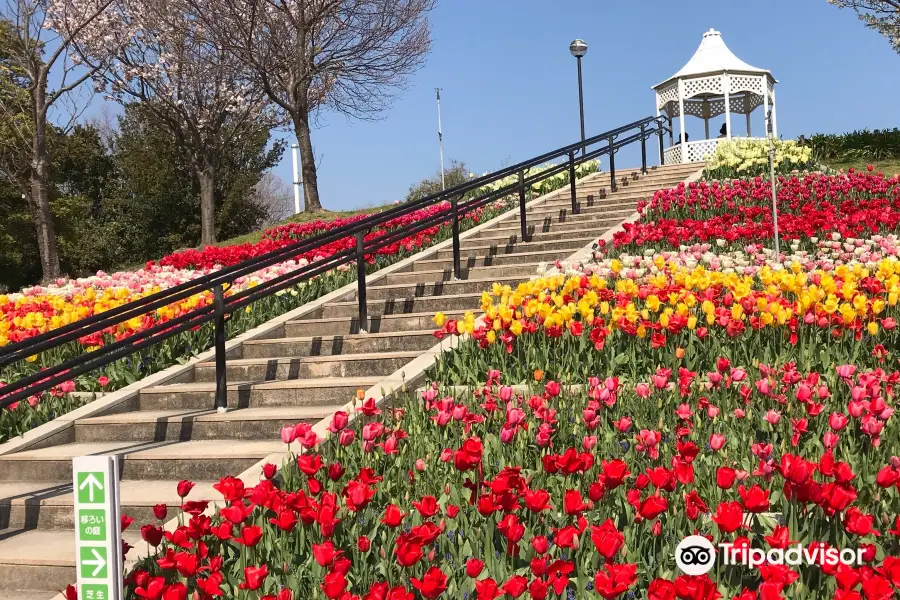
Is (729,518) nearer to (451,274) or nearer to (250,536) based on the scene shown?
(250,536)

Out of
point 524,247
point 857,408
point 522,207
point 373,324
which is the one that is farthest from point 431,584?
point 522,207

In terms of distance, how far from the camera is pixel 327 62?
84.3 feet

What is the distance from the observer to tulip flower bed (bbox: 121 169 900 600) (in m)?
2.89

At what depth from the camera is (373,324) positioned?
27.2 feet

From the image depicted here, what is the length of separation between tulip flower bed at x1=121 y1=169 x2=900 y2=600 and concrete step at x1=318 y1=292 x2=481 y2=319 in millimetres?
1433

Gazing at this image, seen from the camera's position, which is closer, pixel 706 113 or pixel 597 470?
pixel 597 470

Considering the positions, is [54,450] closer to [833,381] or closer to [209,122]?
[833,381]

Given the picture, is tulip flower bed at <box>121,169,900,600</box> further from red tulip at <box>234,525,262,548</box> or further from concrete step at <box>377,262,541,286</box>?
concrete step at <box>377,262,541,286</box>

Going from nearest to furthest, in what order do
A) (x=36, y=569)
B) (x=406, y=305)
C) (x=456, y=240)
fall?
(x=36, y=569)
(x=406, y=305)
(x=456, y=240)

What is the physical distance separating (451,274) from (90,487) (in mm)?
7352

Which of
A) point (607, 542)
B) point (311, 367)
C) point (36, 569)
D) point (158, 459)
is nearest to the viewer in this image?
point (607, 542)

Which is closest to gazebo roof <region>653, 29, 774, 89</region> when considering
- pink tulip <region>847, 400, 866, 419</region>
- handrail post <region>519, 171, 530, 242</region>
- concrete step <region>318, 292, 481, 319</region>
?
handrail post <region>519, 171, 530, 242</region>

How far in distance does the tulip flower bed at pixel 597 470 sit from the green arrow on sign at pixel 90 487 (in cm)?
39

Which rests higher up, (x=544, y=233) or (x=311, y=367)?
(x=544, y=233)
